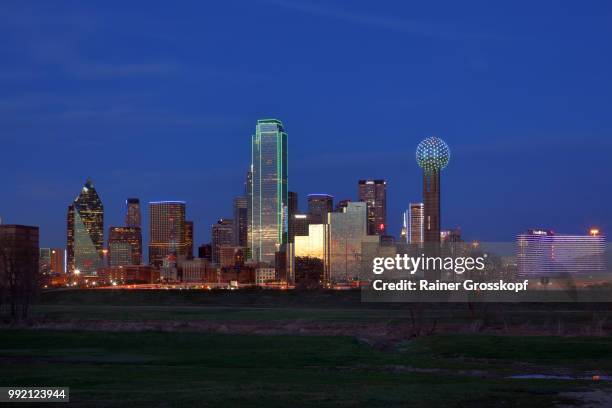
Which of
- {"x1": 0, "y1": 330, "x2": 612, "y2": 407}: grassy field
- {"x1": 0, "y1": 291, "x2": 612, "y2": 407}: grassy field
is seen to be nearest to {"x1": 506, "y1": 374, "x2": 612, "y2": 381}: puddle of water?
{"x1": 0, "y1": 291, "x2": 612, "y2": 407}: grassy field

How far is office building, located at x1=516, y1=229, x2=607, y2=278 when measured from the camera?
12387 centimetres

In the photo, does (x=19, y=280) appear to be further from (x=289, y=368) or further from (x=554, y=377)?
(x=554, y=377)

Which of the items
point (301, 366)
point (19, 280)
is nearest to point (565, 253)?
point (19, 280)

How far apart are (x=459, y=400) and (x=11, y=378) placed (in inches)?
665

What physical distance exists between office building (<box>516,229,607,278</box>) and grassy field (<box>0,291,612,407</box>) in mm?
52600

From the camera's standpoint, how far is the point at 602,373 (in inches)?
1431

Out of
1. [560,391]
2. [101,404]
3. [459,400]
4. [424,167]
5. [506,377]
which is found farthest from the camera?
[424,167]

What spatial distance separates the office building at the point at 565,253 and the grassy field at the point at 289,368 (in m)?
74.2

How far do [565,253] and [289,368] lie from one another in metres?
101

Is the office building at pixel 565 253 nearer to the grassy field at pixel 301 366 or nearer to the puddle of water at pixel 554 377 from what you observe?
the grassy field at pixel 301 366

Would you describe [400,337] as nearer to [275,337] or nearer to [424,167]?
[275,337]

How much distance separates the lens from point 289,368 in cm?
3900

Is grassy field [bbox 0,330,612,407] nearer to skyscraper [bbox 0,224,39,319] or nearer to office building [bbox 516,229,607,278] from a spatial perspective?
skyscraper [bbox 0,224,39,319]

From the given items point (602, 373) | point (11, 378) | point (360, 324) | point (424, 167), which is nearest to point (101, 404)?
point (11, 378)
